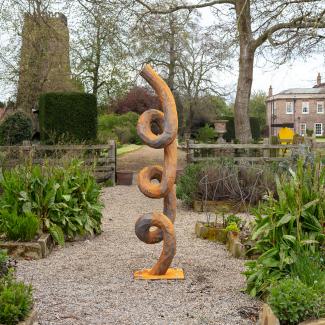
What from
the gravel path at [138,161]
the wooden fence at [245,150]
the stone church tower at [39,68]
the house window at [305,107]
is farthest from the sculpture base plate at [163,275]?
→ the house window at [305,107]

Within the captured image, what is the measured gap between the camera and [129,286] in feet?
17.0

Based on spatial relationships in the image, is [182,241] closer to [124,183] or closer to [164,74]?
[124,183]

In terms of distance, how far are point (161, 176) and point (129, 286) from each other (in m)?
1.19

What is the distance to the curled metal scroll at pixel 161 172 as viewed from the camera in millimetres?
5426

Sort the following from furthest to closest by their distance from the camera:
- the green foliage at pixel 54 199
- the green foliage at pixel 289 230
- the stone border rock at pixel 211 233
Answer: the stone border rock at pixel 211 233
the green foliage at pixel 54 199
the green foliage at pixel 289 230

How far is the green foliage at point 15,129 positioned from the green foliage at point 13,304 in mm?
14068

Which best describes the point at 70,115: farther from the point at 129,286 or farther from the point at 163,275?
the point at 129,286

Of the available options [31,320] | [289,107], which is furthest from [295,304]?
[289,107]

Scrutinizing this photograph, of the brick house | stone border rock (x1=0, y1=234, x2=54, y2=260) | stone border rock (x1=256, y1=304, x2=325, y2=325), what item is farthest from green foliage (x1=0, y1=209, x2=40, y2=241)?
the brick house

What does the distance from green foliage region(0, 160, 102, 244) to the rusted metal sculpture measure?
6.22 ft

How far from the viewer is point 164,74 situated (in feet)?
96.3

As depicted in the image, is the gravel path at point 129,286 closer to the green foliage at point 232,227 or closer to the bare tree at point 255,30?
the green foliage at point 232,227

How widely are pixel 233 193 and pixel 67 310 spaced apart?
6106mm

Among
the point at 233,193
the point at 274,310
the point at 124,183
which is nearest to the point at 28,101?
the point at 124,183
